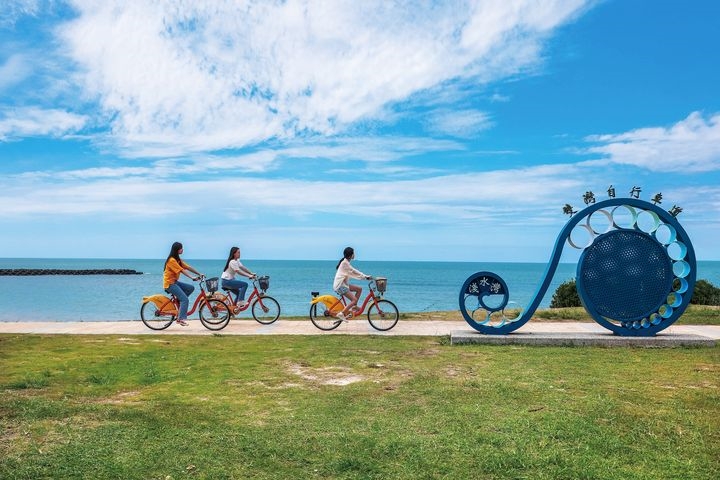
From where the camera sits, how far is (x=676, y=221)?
12.2 metres

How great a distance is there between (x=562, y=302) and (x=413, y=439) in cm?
1680

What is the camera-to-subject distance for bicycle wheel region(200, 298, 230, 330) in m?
14.2

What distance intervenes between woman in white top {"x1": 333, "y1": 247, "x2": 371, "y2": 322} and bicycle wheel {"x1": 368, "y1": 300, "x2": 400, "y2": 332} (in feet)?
1.54

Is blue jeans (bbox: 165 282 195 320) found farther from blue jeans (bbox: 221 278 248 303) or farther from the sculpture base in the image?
the sculpture base

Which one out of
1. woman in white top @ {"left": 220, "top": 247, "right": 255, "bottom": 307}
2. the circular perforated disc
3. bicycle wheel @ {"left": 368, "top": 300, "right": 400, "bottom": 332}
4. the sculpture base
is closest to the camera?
the sculpture base

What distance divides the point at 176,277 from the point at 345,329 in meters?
3.87

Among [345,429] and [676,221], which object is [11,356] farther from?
[676,221]

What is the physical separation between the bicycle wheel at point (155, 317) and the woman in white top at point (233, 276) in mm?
1391

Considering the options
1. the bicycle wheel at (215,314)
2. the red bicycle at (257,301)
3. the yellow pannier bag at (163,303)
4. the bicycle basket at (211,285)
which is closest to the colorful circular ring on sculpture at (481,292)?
the red bicycle at (257,301)

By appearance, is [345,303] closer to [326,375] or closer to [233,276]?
[233,276]

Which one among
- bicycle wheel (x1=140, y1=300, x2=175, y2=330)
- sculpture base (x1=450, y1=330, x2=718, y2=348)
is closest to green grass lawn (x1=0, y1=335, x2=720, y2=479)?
sculpture base (x1=450, y1=330, x2=718, y2=348)

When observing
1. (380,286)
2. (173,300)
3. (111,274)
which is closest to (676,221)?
(380,286)

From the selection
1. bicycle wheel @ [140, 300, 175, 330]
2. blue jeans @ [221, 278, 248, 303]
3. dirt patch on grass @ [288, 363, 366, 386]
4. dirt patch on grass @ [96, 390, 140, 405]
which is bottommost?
dirt patch on grass @ [96, 390, 140, 405]

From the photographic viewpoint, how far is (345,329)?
14.2 m
